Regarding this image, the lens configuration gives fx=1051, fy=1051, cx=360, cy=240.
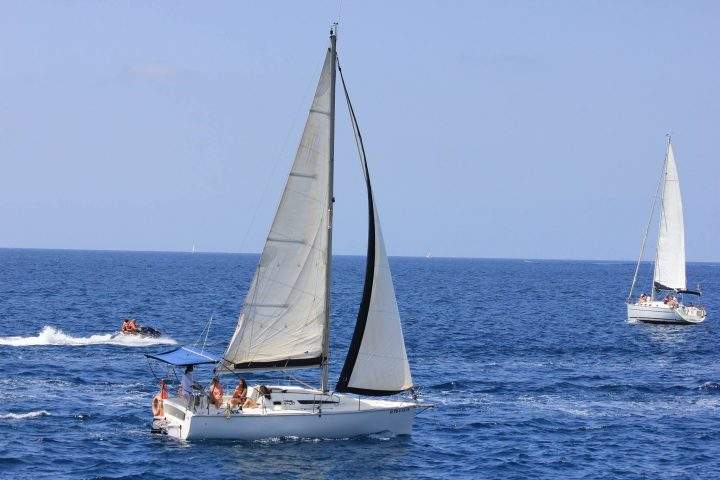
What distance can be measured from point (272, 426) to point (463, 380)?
20.2 metres

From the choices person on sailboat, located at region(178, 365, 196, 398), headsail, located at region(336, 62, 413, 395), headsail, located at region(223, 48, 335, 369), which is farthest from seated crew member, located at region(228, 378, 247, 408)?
headsail, located at region(336, 62, 413, 395)

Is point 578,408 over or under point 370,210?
under

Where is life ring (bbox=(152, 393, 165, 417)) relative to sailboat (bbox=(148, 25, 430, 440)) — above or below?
below

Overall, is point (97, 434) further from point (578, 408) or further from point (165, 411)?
point (578, 408)

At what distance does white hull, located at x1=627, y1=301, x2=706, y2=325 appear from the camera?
9356 centimetres

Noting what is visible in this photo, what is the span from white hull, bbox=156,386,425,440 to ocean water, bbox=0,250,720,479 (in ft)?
1.42

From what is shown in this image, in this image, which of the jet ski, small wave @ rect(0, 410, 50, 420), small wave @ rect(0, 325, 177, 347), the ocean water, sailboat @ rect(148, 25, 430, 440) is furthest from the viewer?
the jet ski

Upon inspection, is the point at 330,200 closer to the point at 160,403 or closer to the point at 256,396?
the point at 256,396

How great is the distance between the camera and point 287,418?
38688mm

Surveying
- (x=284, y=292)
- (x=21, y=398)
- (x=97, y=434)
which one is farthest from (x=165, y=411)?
(x=21, y=398)

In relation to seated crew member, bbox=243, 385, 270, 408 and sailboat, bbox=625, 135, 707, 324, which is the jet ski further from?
sailboat, bbox=625, 135, 707, 324

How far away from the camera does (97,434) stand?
40.5m

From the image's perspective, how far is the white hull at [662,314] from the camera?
9356cm

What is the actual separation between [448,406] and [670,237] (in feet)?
190
